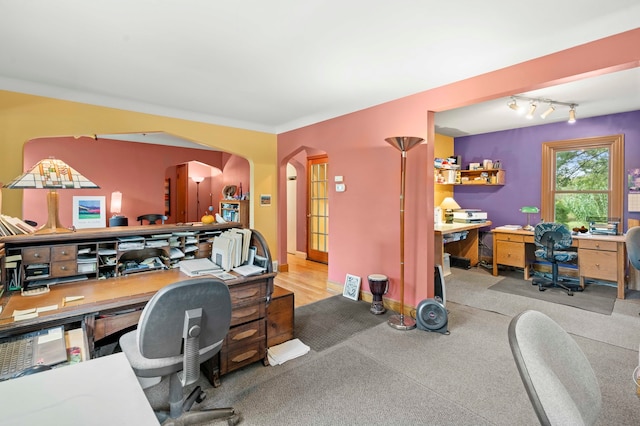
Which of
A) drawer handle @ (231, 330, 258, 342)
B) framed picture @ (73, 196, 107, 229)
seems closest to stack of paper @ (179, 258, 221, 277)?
drawer handle @ (231, 330, 258, 342)

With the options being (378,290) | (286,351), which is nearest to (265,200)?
(378,290)

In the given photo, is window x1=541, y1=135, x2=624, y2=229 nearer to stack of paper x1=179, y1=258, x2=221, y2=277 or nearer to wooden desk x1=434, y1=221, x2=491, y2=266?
wooden desk x1=434, y1=221, x2=491, y2=266

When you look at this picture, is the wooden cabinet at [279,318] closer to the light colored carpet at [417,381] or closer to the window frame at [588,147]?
the light colored carpet at [417,381]

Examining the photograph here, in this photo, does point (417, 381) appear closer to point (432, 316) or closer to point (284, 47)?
point (432, 316)

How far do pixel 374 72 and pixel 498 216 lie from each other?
424 centimetres

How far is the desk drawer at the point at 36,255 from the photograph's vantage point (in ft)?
6.40

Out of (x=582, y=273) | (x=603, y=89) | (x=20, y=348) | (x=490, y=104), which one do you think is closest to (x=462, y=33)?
(x=490, y=104)

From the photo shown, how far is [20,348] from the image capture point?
4.39ft

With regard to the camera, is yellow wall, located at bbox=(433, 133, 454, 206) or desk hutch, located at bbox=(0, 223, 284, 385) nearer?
desk hutch, located at bbox=(0, 223, 284, 385)

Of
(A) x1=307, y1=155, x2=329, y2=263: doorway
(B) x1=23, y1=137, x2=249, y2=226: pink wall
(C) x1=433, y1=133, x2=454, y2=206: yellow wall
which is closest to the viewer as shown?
(B) x1=23, y1=137, x2=249, y2=226: pink wall

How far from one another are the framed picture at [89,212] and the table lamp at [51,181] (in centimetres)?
457

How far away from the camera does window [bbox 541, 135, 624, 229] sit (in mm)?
4516

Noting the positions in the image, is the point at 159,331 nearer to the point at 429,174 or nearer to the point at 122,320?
the point at 122,320

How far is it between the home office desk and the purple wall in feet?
20.1
